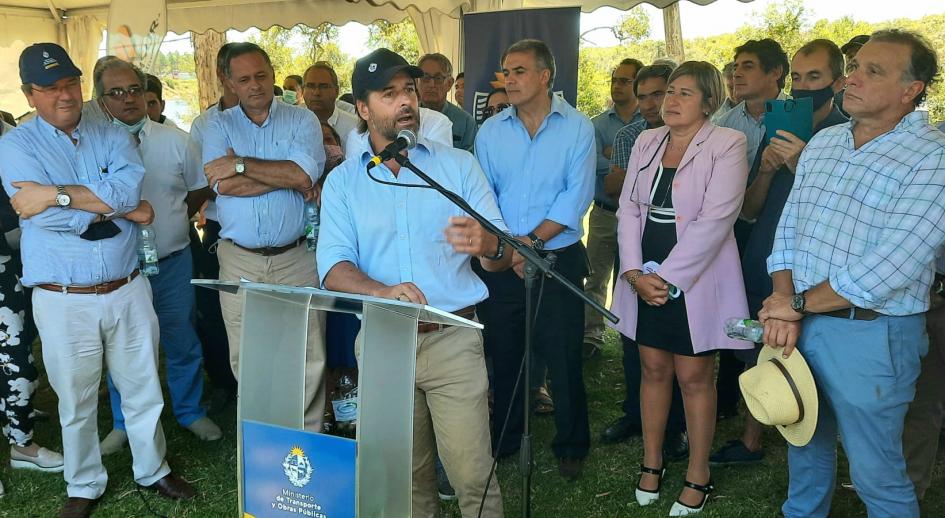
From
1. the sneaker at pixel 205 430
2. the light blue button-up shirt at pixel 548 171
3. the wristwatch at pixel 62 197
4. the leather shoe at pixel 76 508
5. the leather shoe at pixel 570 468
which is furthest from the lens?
the sneaker at pixel 205 430

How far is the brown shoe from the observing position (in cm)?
388

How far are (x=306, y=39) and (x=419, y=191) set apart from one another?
23.9m

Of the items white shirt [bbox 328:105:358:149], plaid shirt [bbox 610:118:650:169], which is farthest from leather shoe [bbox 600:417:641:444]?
white shirt [bbox 328:105:358:149]

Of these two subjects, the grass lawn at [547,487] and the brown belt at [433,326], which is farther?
the grass lawn at [547,487]

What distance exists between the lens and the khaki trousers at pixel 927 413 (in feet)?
11.4

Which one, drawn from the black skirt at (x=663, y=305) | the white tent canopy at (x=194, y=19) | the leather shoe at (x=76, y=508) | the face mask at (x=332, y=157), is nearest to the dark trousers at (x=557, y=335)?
the black skirt at (x=663, y=305)

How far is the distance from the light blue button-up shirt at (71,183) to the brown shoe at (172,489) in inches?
43.0

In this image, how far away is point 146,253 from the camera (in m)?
3.81

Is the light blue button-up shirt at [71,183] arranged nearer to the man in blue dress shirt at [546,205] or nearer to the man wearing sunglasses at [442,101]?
the man in blue dress shirt at [546,205]

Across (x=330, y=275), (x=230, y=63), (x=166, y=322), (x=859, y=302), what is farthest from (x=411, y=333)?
(x=166, y=322)

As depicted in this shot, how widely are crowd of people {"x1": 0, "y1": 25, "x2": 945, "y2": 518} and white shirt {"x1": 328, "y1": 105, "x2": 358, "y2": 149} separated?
19.6 inches

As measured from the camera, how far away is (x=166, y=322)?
184 inches

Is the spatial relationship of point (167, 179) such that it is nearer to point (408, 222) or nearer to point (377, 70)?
point (377, 70)

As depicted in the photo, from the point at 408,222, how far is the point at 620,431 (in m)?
2.39
